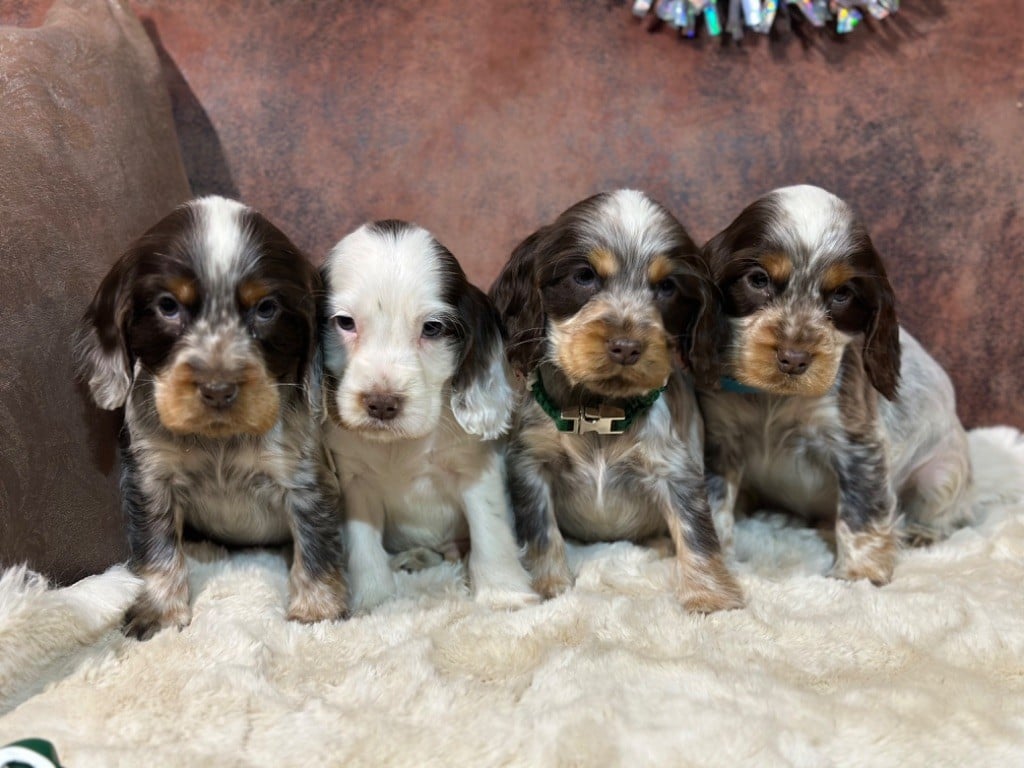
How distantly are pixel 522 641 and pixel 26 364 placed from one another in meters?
1.49

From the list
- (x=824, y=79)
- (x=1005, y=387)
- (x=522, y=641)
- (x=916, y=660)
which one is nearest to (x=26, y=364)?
(x=522, y=641)

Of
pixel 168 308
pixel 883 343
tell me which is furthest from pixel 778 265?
pixel 168 308

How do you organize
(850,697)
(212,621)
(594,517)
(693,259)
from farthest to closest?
1. (594,517)
2. (693,259)
3. (212,621)
4. (850,697)

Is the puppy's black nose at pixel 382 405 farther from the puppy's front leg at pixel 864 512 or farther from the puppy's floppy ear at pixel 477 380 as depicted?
the puppy's front leg at pixel 864 512

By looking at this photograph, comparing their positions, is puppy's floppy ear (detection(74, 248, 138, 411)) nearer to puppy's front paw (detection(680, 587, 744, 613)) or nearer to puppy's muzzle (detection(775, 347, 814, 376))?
puppy's front paw (detection(680, 587, 744, 613))

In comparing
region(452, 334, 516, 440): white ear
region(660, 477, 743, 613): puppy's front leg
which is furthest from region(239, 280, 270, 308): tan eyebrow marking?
region(660, 477, 743, 613): puppy's front leg

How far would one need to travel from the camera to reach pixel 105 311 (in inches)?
99.4

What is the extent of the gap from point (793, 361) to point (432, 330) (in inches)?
42.8

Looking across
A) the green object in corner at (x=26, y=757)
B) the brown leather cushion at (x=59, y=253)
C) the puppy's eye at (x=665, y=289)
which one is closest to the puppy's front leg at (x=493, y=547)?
the puppy's eye at (x=665, y=289)

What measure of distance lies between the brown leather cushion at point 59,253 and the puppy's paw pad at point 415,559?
0.90 m

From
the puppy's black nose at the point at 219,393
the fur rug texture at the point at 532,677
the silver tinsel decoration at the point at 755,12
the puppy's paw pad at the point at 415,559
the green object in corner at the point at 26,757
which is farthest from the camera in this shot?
the silver tinsel decoration at the point at 755,12

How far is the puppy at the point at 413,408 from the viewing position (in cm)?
262

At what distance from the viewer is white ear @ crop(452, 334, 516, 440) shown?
282cm

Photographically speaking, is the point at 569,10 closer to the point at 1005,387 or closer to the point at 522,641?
the point at 1005,387
